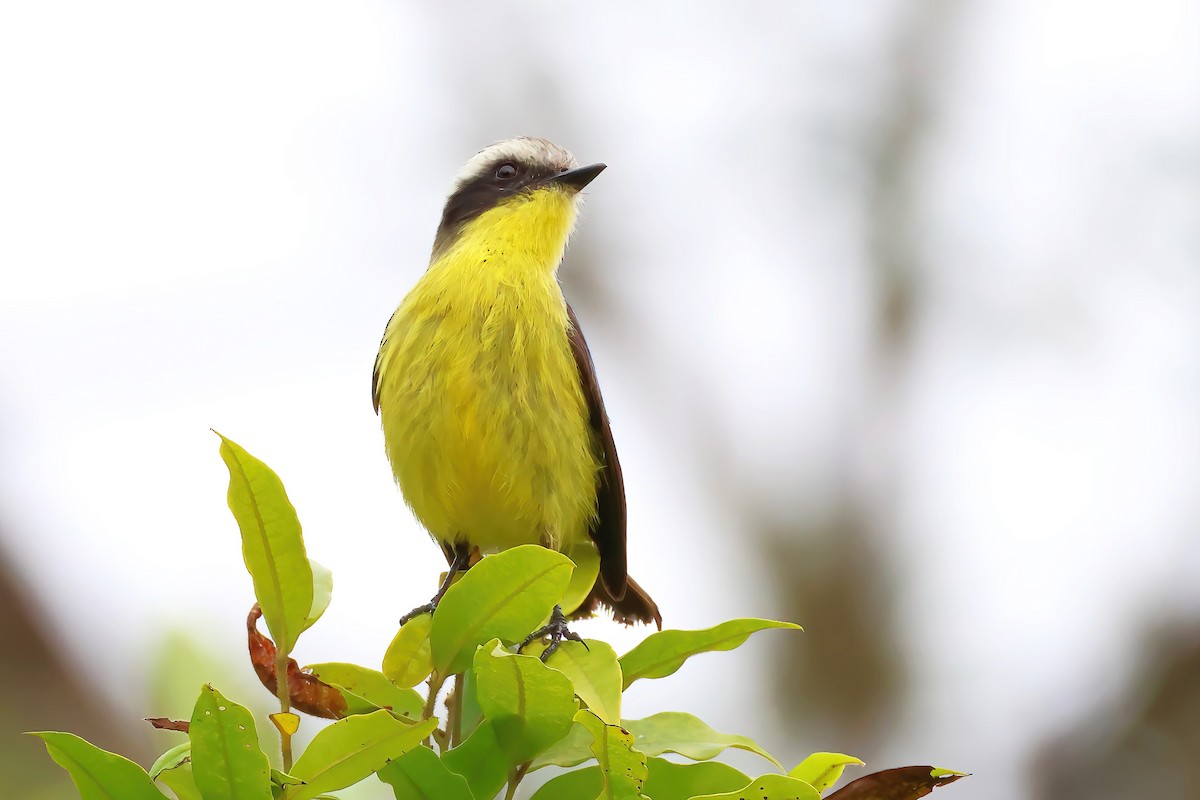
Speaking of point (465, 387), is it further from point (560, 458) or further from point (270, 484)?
point (270, 484)

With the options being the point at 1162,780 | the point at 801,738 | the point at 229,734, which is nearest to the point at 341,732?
the point at 229,734

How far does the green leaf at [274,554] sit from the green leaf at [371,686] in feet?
0.38

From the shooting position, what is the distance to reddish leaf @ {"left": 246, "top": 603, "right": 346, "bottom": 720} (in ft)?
4.83

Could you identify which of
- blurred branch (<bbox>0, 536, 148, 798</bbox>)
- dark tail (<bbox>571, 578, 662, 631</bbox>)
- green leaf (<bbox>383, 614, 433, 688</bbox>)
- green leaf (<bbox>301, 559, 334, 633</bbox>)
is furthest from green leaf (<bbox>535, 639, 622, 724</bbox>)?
blurred branch (<bbox>0, 536, 148, 798</bbox>)

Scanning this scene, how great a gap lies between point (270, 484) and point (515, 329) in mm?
1522

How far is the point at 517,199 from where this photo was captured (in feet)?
11.8

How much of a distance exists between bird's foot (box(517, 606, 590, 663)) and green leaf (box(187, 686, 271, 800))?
1.51 feet

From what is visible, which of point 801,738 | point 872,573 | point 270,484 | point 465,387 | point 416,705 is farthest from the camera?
point 872,573

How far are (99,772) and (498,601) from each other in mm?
490

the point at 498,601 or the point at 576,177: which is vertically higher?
the point at 576,177

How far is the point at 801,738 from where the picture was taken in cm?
514

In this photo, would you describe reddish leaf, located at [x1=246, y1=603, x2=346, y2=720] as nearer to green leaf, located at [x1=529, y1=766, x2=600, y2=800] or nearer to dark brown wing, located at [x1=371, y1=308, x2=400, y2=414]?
Answer: green leaf, located at [x1=529, y1=766, x2=600, y2=800]

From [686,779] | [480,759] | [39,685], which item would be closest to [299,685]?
[480,759]

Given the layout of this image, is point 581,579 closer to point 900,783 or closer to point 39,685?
point 900,783
